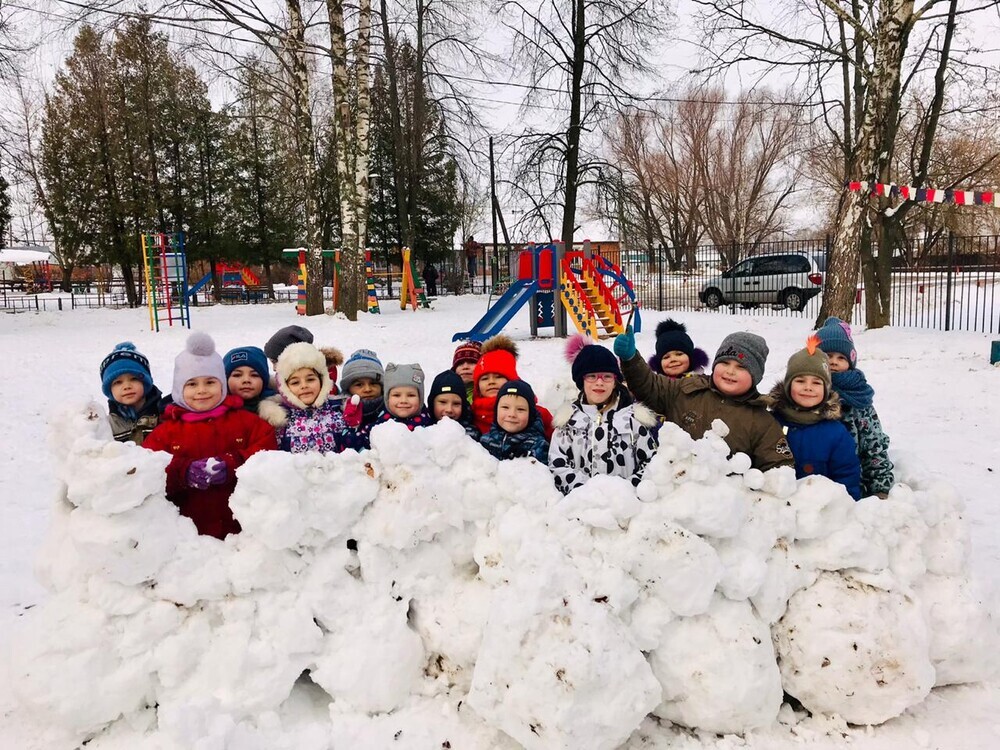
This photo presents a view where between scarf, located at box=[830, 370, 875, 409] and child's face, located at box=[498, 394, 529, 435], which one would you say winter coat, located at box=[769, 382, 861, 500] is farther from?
child's face, located at box=[498, 394, 529, 435]

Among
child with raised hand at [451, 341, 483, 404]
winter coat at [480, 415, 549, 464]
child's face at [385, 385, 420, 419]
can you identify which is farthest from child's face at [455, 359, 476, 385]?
winter coat at [480, 415, 549, 464]

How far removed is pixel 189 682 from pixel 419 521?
97 centimetres

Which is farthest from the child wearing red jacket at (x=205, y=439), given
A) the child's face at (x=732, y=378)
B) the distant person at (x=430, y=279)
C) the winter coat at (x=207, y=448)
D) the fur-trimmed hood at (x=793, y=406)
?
the distant person at (x=430, y=279)

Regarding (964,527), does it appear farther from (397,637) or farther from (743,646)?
(397,637)

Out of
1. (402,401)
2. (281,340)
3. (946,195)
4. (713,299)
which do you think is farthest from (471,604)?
(713,299)

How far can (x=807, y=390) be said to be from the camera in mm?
2930

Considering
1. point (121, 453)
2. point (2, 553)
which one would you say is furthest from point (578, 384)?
point (2, 553)

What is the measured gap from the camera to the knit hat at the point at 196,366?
9.70ft

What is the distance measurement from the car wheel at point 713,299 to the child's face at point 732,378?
60.0 ft

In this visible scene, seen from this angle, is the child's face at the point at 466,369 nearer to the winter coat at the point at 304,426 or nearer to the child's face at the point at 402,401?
the child's face at the point at 402,401

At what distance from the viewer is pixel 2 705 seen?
98.2 inches

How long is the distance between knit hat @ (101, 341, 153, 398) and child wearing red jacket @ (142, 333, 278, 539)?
0.33m

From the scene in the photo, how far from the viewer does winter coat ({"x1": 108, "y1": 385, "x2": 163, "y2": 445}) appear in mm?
3160

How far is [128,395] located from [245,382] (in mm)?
517
